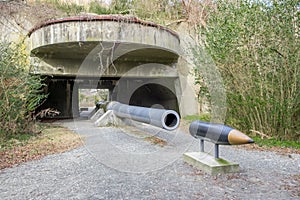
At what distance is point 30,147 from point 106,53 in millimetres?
3774

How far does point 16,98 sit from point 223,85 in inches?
178

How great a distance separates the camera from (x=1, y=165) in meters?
3.53

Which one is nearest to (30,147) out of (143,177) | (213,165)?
(143,177)

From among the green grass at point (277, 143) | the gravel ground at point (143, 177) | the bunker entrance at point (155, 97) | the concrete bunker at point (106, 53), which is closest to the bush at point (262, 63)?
the green grass at point (277, 143)

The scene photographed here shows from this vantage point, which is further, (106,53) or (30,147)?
(106,53)

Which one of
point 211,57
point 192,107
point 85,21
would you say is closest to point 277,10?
point 211,57

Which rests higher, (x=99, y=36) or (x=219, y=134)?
(x=99, y=36)

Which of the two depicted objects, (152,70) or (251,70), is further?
(152,70)

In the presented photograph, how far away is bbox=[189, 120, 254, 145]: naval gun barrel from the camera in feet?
8.79

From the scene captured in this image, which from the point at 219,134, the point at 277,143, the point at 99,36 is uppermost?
the point at 99,36

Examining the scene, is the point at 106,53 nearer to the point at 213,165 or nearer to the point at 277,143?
the point at 277,143

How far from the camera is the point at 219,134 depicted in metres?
2.90

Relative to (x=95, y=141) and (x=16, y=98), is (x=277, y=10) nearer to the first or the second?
(x=95, y=141)

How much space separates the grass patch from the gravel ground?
30 centimetres
